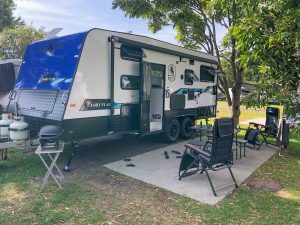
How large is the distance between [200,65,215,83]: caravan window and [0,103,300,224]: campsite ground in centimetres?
493

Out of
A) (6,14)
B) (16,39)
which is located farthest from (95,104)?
(16,39)

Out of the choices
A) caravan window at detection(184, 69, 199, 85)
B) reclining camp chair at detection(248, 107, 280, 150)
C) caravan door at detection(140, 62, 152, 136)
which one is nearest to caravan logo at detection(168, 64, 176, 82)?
caravan window at detection(184, 69, 199, 85)

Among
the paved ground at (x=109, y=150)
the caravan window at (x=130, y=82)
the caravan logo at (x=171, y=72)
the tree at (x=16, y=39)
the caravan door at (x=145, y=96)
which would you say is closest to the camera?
the paved ground at (x=109, y=150)

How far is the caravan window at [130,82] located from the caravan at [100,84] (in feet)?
0.08

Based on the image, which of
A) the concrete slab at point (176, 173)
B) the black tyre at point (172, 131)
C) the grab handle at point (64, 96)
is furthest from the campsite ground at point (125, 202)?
the black tyre at point (172, 131)

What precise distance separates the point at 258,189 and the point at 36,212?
3624 mm

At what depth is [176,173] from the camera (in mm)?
5863

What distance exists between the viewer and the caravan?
588 cm

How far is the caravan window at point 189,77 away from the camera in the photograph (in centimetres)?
920

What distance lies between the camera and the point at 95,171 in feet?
19.3

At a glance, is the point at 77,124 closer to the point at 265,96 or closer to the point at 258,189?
the point at 258,189

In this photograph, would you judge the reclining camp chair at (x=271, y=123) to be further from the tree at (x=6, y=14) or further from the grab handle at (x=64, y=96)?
the tree at (x=6, y=14)

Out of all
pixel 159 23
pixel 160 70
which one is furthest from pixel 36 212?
pixel 159 23

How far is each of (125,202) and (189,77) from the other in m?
5.71
